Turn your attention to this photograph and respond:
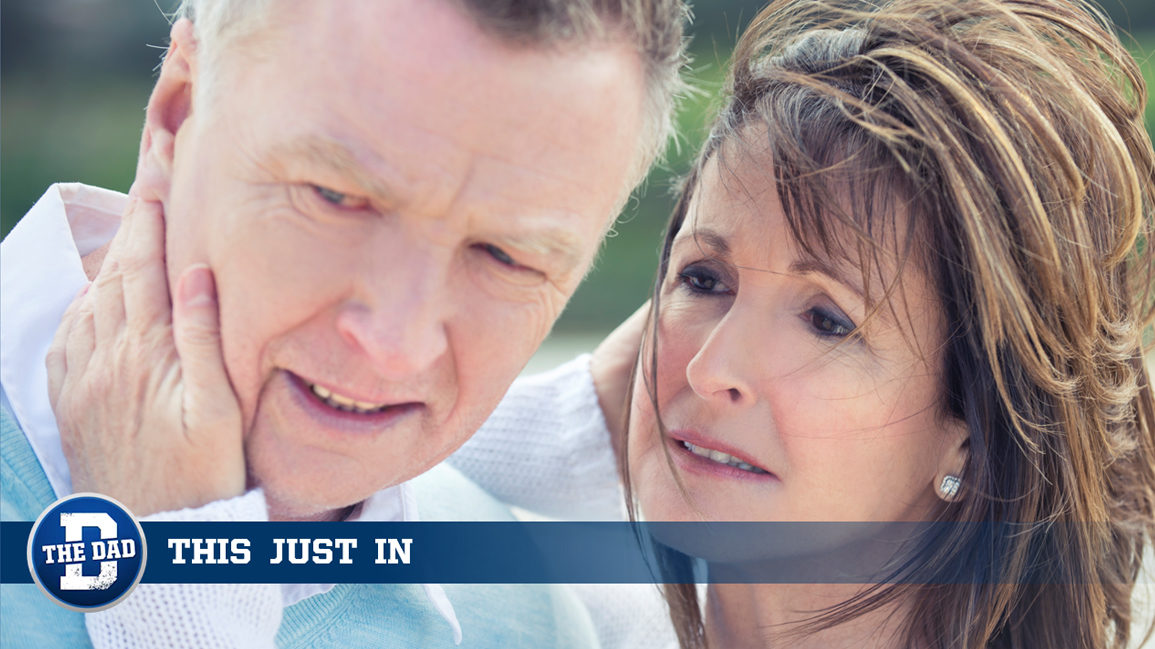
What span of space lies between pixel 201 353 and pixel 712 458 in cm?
76

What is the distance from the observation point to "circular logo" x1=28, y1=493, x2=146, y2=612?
1.00 m

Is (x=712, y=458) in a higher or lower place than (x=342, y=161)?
lower

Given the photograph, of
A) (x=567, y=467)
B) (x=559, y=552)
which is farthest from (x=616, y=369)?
(x=559, y=552)

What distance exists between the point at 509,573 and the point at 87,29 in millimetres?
1593

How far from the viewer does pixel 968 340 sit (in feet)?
4.72

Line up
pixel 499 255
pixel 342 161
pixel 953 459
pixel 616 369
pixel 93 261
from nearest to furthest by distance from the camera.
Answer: pixel 342 161
pixel 499 255
pixel 93 261
pixel 953 459
pixel 616 369

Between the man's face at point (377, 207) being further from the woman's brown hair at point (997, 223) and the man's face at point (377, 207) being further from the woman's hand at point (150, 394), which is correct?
the woman's brown hair at point (997, 223)

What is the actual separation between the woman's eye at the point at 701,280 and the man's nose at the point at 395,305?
65 centimetres

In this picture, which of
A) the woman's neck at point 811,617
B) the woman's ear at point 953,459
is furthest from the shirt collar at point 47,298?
the woman's ear at point 953,459

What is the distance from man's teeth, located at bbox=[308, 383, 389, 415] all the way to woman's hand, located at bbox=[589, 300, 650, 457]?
31.6 inches

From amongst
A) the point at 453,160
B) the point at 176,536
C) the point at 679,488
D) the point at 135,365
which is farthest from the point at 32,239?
the point at 679,488

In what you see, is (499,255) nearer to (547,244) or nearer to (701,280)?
(547,244)

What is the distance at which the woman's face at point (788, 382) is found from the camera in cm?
140

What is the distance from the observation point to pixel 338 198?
92cm
